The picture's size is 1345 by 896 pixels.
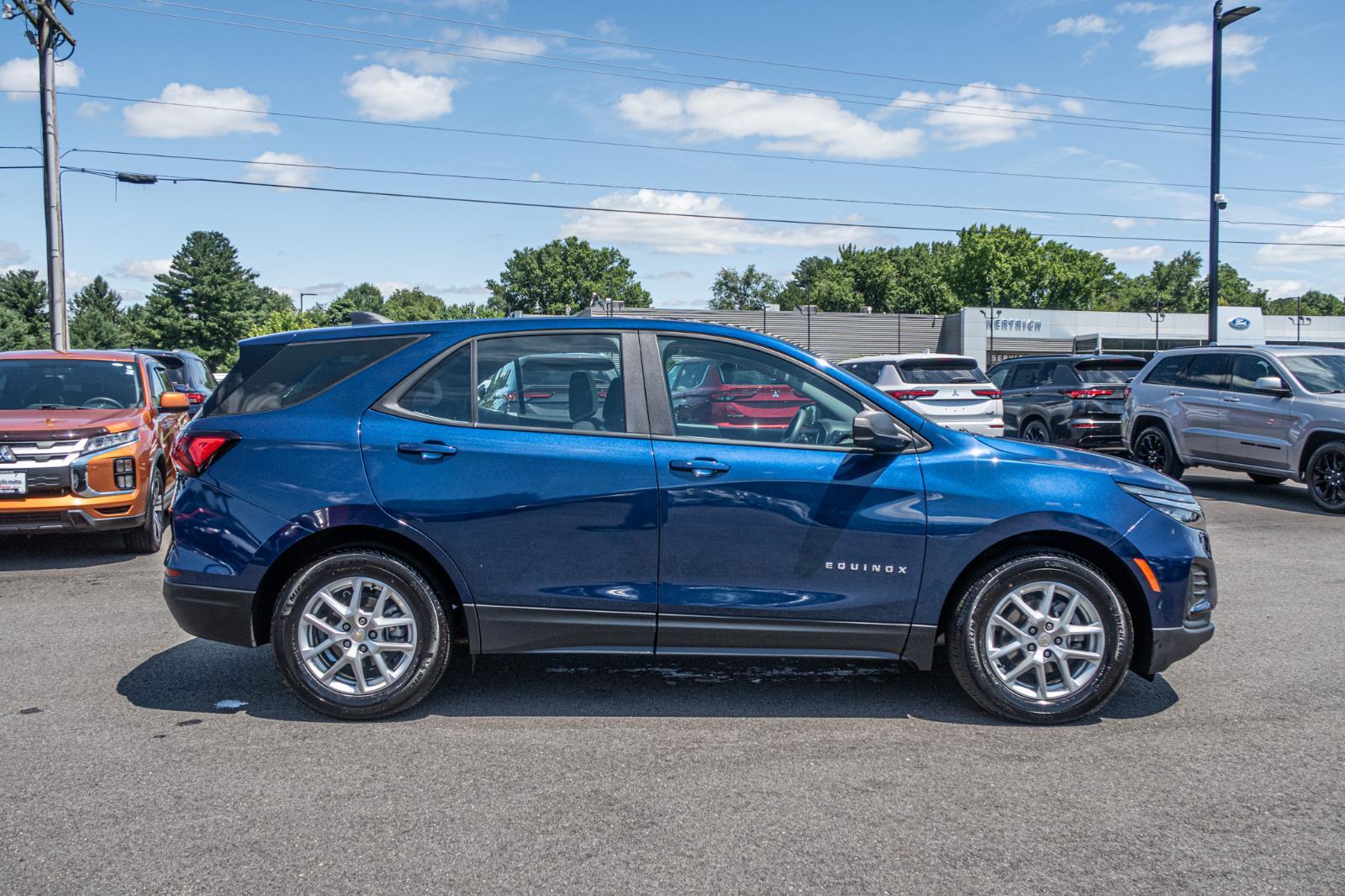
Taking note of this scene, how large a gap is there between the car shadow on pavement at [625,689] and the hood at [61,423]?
320cm

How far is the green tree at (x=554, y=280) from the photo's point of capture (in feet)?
351

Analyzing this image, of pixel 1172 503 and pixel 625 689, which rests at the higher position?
pixel 1172 503

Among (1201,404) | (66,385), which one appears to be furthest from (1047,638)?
(1201,404)

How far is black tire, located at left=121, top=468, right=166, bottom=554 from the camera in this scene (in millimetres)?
8453

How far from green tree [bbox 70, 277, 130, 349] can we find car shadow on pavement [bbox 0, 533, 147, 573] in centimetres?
8149

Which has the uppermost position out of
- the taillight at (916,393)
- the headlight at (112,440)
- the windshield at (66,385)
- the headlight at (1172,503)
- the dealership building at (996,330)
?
the dealership building at (996,330)

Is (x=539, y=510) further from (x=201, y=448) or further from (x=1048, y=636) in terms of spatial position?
(x=1048, y=636)

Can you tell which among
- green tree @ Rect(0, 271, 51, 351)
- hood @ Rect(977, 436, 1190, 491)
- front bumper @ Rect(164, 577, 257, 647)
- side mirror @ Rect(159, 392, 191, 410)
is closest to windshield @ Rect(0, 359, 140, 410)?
side mirror @ Rect(159, 392, 191, 410)

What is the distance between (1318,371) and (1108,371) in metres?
4.98

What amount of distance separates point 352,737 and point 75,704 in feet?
4.67

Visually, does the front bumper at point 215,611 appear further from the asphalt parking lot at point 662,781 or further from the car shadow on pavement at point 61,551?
the car shadow on pavement at point 61,551

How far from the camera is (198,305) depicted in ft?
326

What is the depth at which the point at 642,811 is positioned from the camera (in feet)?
11.5

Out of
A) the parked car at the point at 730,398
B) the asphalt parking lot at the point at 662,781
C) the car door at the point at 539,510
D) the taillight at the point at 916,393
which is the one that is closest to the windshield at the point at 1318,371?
the taillight at the point at 916,393
